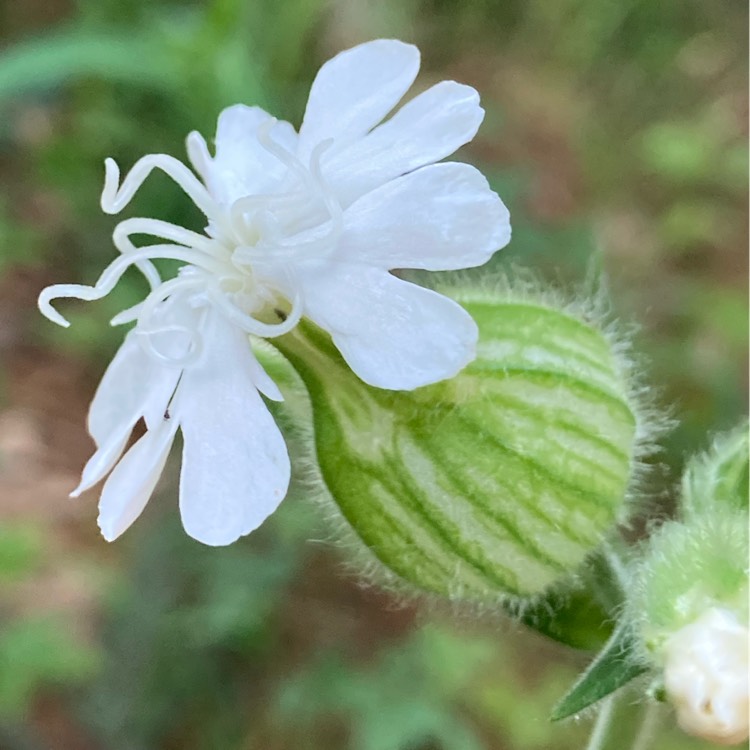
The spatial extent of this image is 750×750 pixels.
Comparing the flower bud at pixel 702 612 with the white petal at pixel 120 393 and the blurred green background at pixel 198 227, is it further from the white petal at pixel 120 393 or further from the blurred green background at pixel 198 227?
the blurred green background at pixel 198 227

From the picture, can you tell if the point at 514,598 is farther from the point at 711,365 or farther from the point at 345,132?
the point at 711,365

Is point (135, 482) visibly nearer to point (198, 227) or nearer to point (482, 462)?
point (482, 462)

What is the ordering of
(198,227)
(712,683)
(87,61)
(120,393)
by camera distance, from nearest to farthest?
1. (712,683)
2. (120,393)
3. (87,61)
4. (198,227)

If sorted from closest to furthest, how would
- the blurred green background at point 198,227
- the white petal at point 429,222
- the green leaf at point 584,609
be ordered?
the white petal at point 429,222
the green leaf at point 584,609
the blurred green background at point 198,227

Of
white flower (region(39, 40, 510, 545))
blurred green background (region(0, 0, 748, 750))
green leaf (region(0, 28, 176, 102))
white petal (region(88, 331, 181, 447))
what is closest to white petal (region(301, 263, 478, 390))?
white flower (region(39, 40, 510, 545))

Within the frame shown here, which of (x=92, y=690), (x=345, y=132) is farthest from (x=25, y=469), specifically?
(x=345, y=132)

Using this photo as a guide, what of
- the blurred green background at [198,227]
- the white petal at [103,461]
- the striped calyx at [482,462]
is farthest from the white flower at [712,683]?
the blurred green background at [198,227]

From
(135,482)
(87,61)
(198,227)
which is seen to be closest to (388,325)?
(135,482)
